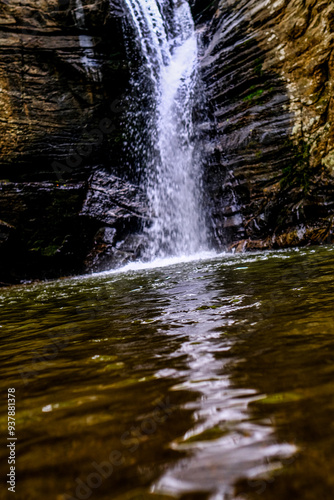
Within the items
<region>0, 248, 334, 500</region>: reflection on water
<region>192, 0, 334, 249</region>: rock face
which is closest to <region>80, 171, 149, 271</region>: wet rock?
<region>192, 0, 334, 249</region>: rock face

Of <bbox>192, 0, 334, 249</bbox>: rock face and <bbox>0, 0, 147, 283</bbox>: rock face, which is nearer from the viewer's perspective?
<bbox>192, 0, 334, 249</bbox>: rock face

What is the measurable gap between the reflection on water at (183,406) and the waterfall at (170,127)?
9087 mm

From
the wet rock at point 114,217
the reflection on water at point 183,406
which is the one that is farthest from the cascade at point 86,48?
the reflection on water at point 183,406

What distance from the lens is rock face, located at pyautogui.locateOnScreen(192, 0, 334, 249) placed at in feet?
27.8

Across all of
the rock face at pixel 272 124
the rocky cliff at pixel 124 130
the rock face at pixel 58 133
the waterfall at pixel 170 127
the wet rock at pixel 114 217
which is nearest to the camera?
the rock face at pixel 272 124

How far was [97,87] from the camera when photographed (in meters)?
11.8

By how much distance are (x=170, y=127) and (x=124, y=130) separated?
184 cm

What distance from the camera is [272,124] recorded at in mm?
9375

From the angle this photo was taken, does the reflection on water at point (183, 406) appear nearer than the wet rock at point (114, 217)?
Yes

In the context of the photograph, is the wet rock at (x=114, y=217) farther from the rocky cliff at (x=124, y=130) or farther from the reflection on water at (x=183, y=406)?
the reflection on water at (x=183, y=406)

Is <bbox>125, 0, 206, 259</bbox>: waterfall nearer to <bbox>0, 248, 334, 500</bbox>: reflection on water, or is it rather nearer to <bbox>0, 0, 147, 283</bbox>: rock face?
<bbox>0, 0, 147, 283</bbox>: rock face

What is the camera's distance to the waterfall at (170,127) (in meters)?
11.4

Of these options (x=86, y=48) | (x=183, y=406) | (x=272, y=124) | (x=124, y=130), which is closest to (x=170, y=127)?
(x=124, y=130)

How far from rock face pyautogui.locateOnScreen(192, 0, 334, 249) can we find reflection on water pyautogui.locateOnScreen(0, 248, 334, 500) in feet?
22.8
